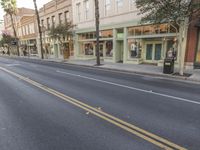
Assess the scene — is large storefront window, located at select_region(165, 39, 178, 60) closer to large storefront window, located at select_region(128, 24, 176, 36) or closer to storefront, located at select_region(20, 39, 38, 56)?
large storefront window, located at select_region(128, 24, 176, 36)

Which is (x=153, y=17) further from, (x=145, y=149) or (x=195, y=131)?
(x=145, y=149)

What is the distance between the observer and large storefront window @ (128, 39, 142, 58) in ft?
60.2

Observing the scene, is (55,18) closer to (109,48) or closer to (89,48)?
(89,48)

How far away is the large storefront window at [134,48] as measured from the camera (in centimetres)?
1836

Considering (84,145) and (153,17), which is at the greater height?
(153,17)

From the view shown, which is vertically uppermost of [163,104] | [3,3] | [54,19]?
[3,3]

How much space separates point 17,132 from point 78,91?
160 inches

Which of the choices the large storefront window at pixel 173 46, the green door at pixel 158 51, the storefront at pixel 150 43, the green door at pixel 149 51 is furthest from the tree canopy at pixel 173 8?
the green door at pixel 149 51

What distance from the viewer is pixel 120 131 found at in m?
4.34

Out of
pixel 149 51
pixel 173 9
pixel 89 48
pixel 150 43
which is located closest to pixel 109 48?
pixel 89 48

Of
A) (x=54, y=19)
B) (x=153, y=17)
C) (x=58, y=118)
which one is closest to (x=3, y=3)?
(x=54, y=19)

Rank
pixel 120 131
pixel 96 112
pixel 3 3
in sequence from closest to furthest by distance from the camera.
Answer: pixel 120 131 < pixel 96 112 < pixel 3 3

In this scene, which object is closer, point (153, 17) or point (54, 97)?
point (54, 97)

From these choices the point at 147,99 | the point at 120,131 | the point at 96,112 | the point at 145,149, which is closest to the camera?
the point at 145,149
